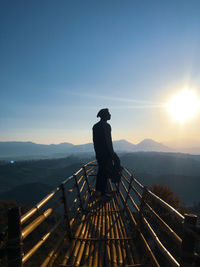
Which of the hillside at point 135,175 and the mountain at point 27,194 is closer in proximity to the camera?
the mountain at point 27,194

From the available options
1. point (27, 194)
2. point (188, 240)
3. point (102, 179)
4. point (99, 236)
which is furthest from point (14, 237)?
point (27, 194)

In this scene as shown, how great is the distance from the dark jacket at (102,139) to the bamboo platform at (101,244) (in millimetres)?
2361

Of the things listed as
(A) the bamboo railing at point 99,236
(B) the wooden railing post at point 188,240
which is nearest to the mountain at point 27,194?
(A) the bamboo railing at point 99,236

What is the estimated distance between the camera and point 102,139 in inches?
274

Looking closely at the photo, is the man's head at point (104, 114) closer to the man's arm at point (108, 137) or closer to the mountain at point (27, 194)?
the man's arm at point (108, 137)

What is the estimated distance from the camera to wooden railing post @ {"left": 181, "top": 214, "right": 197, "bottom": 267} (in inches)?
65.9

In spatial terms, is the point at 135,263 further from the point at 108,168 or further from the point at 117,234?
the point at 108,168

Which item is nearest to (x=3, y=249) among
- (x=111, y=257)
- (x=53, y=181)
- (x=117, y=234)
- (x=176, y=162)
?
(x=111, y=257)

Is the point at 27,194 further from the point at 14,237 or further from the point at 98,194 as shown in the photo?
the point at 14,237

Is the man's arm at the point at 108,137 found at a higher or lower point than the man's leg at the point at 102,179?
higher

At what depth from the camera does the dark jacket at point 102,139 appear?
272 inches

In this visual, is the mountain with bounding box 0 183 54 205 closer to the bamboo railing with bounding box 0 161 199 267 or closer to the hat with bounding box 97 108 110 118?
the hat with bounding box 97 108 110 118

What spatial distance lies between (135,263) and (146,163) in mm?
172177

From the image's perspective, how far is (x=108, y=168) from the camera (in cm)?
701
